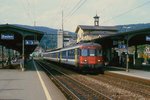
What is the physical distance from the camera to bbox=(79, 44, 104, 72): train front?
3222cm

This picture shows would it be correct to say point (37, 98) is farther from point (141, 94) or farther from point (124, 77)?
point (124, 77)

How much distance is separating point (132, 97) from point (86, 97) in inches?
78.5

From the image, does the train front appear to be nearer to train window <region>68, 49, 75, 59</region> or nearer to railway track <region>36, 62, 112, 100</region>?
train window <region>68, 49, 75, 59</region>

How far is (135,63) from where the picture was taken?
50.8 m

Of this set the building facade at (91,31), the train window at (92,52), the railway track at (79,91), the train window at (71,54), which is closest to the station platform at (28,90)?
the railway track at (79,91)

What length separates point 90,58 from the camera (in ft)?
107

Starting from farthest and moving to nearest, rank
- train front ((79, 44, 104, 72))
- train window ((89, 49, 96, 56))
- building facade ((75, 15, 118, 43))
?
building facade ((75, 15, 118, 43)), train window ((89, 49, 96, 56)), train front ((79, 44, 104, 72))

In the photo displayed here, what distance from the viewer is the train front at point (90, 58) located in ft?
106

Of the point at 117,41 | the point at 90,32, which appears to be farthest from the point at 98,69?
the point at 90,32

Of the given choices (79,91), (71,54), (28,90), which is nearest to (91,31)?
(71,54)

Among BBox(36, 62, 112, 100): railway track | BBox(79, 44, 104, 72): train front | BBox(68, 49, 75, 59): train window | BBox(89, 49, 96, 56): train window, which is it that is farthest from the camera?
BBox(68, 49, 75, 59): train window

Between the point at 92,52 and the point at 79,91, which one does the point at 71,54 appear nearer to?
the point at 92,52

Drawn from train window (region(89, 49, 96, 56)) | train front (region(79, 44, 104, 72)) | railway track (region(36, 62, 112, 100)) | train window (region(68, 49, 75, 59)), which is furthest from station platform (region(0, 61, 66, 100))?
train window (region(68, 49, 75, 59))

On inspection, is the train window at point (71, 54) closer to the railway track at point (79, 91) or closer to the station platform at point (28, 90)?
the railway track at point (79, 91)
